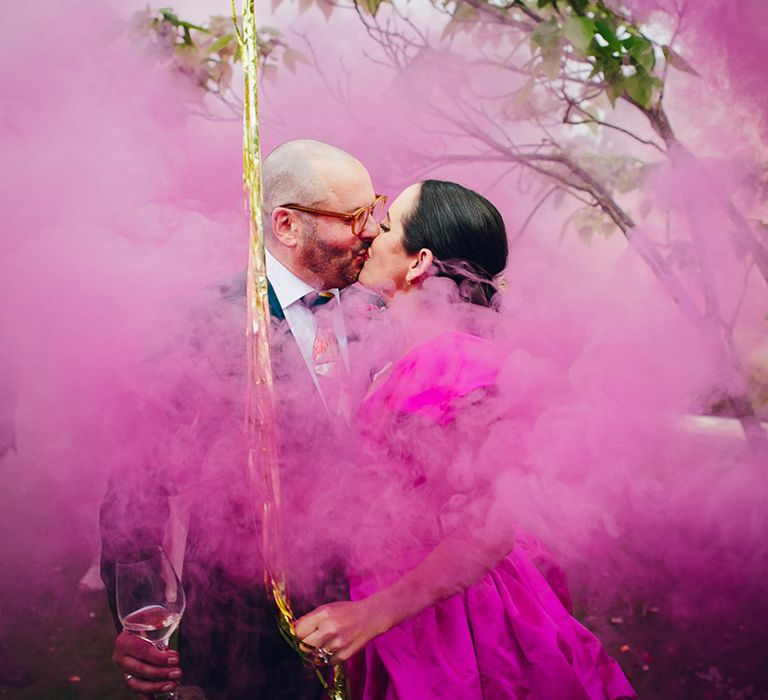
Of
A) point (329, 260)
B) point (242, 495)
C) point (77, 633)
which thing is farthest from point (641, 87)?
point (77, 633)

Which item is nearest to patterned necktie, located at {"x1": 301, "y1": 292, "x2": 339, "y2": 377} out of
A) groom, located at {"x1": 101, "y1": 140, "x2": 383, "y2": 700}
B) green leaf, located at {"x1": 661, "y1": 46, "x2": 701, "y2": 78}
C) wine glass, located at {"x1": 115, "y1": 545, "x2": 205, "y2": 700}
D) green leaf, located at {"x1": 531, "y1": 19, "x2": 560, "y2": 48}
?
groom, located at {"x1": 101, "y1": 140, "x2": 383, "y2": 700}

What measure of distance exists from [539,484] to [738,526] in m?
0.92

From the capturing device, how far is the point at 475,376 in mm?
1645

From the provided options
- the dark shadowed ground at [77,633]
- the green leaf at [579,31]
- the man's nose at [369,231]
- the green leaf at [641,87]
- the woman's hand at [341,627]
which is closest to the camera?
the woman's hand at [341,627]

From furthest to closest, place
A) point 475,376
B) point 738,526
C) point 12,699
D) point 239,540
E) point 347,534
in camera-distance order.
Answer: point 12,699 → point 738,526 → point 239,540 → point 347,534 → point 475,376

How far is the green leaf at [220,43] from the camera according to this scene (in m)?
2.31

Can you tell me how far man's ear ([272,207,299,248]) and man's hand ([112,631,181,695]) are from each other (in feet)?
3.58

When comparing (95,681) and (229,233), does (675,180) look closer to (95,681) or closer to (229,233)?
(229,233)

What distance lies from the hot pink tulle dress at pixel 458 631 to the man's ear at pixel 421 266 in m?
0.26

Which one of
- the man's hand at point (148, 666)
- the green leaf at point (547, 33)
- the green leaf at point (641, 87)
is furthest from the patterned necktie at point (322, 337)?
the green leaf at point (641, 87)

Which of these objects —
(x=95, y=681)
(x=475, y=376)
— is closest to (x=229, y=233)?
(x=475, y=376)

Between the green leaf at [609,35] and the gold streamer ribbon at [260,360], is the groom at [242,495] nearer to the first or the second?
the gold streamer ribbon at [260,360]

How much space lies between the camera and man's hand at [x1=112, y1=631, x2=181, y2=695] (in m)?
1.58

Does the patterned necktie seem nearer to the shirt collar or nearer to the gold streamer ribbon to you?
the shirt collar
